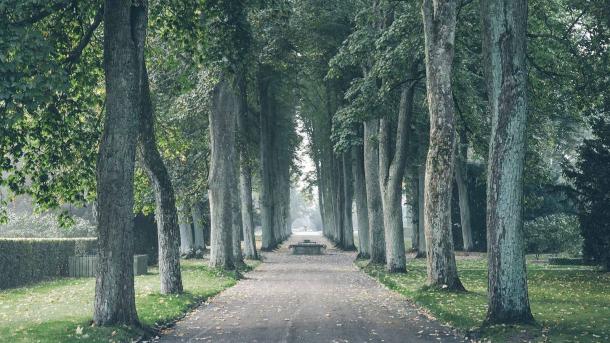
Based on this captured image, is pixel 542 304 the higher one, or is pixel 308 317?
pixel 308 317

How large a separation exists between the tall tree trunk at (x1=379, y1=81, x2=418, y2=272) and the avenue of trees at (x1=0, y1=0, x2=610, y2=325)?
8cm

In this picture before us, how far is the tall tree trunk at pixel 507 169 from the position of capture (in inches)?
522

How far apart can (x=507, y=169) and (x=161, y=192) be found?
9.54 m

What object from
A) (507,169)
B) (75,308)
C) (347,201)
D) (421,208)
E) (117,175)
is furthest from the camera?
(347,201)

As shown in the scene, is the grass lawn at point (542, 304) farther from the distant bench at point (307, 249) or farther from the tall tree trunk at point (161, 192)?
the distant bench at point (307, 249)

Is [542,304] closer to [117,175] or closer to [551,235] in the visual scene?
[117,175]

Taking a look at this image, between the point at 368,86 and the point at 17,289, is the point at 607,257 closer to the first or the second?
the point at 368,86

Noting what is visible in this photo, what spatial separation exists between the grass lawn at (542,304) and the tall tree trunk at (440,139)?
89 cm

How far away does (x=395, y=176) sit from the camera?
1089 inches

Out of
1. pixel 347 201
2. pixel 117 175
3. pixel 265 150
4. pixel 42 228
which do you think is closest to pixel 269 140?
pixel 265 150

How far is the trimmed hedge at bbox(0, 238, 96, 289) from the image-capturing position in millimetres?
23844

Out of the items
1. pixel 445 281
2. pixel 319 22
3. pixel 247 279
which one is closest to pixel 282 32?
pixel 319 22

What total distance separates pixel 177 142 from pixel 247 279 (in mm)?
7824

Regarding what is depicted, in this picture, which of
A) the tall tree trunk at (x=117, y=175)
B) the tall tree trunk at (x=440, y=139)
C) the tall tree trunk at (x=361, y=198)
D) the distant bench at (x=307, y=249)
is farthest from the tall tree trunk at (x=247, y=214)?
the tall tree trunk at (x=117, y=175)
